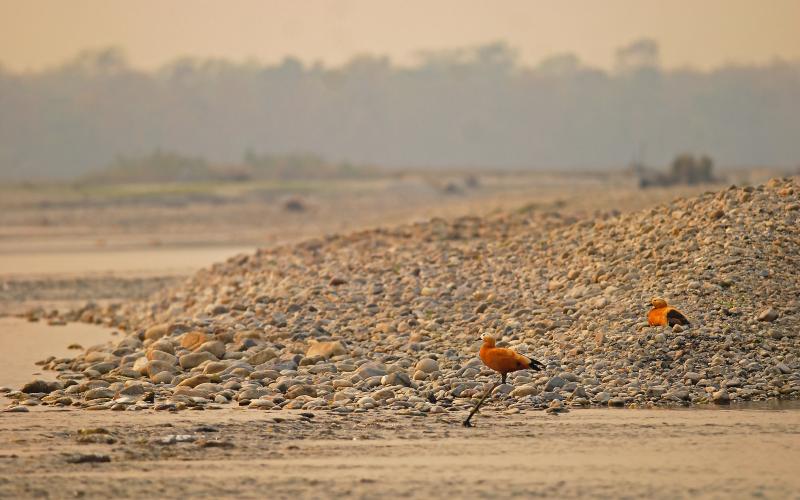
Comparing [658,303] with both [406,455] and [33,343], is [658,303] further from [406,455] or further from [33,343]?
[33,343]

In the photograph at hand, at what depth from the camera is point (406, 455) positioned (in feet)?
32.6

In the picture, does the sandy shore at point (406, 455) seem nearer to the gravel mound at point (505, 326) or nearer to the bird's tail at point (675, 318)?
the gravel mound at point (505, 326)

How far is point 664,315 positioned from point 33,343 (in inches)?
394

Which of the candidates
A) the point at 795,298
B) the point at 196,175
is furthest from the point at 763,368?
the point at 196,175

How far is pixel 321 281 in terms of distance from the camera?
18844mm

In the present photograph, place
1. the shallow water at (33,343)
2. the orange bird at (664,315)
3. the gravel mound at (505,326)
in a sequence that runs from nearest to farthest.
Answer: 1. the gravel mound at (505,326)
2. the orange bird at (664,315)
3. the shallow water at (33,343)

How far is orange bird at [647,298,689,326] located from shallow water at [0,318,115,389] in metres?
7.09

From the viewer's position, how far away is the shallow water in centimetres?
1539

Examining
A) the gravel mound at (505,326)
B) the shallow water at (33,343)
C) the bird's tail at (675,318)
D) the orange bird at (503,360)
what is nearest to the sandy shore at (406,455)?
the orange bird at (503,360)

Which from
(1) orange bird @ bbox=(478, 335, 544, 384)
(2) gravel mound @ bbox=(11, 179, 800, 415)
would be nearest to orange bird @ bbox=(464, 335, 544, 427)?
(1) orange bird @ bbox=(478, 335, 544, 384)

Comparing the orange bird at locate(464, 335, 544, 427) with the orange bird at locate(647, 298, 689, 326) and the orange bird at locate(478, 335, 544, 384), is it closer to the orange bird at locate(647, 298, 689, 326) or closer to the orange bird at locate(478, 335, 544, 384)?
the orange bird at locate(478, 335, 544, 384)

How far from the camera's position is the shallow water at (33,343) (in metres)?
15.4

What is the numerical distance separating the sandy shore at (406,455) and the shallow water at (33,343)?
344cm

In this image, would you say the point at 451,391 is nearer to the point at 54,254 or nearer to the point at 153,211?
the point at 54,254
